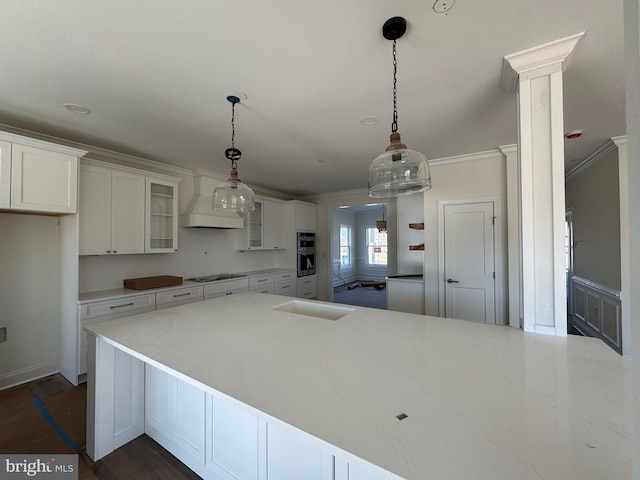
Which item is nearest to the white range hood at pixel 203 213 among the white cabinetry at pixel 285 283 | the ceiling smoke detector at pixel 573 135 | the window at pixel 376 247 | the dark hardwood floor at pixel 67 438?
the white cabinetry at pixel 285 283

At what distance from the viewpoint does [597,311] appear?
3.62m

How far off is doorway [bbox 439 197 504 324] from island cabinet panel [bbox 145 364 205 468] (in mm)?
2995

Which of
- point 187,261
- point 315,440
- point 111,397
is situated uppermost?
point 187,261

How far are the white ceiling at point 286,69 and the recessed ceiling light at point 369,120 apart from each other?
5 centimetres

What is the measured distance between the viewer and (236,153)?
7.09 feet

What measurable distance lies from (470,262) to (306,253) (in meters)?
3.10

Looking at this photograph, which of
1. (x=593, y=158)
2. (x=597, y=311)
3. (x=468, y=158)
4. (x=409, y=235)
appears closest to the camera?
(x=468, y=158)

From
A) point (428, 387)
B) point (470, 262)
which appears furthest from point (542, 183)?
point (470, 262)

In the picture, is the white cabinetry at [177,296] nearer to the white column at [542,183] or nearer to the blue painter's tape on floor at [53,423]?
the blue painter's tape on floor at [53,423]

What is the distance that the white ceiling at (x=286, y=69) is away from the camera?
1315mm

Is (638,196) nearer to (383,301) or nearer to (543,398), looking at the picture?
(543,398)

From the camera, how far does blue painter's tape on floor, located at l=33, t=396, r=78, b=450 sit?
1899 mm

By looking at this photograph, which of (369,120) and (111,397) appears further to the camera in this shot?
(369,120)

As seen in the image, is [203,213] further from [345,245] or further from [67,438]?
[345,245]
